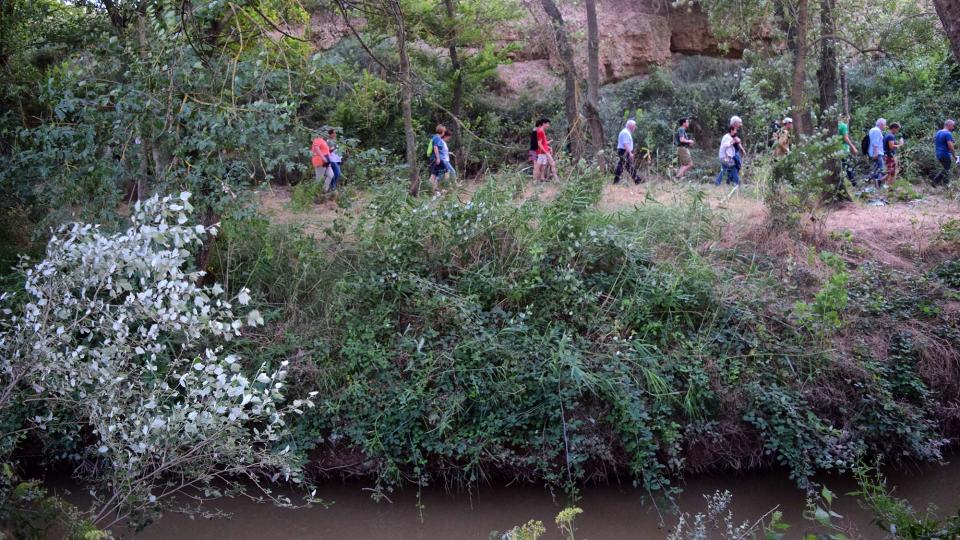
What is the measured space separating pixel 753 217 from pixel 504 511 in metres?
5.38

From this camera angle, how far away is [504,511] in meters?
8.02

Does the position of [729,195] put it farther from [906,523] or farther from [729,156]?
[906,523]

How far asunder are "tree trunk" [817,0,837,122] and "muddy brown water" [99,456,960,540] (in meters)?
6.84

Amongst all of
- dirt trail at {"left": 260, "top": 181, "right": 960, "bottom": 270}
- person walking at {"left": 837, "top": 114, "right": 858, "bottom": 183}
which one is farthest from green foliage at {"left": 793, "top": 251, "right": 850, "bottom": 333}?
person walking at {"left": 837, "top": 114, "right": 858, "bottom": 183}

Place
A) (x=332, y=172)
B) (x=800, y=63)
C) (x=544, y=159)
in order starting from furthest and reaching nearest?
(x=544, y=159), (x=332, y=172), (x=800, y=63)

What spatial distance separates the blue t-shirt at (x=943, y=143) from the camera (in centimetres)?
1490

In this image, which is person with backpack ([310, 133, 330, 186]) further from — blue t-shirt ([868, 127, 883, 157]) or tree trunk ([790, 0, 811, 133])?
blue t-shirt ([868, 127, 883, 157])

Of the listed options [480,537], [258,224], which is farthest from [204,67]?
[480,537]

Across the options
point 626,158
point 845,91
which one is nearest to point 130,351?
point 626,158

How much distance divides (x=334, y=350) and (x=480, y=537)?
98.6 inches

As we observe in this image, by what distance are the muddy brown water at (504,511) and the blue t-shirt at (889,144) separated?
338 inches

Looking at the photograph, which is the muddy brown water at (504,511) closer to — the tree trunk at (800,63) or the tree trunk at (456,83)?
the tree trunk at (800,63)

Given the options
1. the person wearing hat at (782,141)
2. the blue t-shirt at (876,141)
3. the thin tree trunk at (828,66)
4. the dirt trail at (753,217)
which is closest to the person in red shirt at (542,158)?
the dirt trail at (753,217)

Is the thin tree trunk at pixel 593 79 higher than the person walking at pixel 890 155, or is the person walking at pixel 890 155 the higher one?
the thin tree trunk at pixel 593 79
